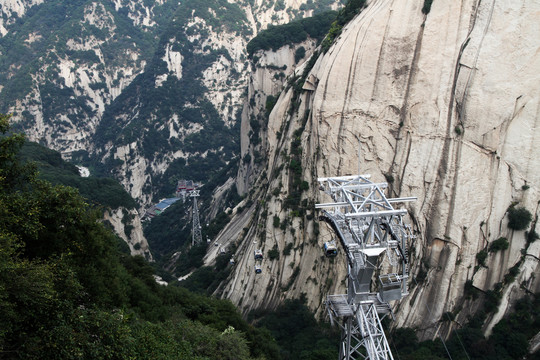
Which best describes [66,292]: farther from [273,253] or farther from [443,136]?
[273,253]

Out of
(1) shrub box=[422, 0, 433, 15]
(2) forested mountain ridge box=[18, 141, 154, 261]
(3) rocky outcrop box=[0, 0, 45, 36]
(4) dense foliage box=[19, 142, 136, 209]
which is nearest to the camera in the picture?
(1) shrub box=[422, 0, 433, 15]

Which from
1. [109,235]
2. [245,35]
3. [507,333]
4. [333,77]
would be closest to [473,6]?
[333,77]

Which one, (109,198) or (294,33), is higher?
(294,33)

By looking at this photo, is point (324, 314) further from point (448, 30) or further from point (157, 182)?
point (157, 182)

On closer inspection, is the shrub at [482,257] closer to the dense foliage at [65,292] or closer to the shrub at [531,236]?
the shrub at [531,236]

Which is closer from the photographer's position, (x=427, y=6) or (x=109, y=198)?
(x=427, y=6)

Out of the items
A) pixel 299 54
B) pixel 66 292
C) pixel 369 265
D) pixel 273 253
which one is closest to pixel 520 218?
pixel 273 253

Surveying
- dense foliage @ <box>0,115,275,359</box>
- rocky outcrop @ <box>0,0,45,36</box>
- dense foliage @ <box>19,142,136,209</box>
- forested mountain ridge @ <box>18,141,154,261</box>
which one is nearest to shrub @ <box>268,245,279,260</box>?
dense foliage @ <box>0,115,275,359</box>

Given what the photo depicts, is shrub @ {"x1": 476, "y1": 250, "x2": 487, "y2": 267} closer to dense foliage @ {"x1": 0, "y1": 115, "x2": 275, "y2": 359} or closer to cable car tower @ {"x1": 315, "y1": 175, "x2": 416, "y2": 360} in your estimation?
cable car tower @ {"x1": 315, "y1": 175, "x2": 416, "y2": 360}
